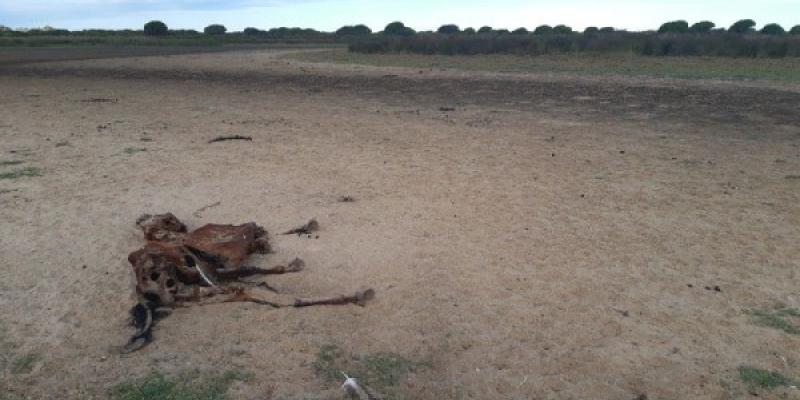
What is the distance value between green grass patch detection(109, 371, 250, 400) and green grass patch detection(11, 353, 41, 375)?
2.00 feet

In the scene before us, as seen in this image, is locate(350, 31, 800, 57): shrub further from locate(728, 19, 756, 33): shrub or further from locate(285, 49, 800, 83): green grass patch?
locate(728, 19, 756, 33): shrub

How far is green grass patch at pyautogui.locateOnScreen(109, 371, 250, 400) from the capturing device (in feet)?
11.0

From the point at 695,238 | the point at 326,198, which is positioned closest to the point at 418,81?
the point at 326,198

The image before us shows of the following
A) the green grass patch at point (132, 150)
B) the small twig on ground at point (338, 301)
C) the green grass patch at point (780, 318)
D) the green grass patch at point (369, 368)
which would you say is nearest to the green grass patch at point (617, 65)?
the green grass patch at point (132, 150)

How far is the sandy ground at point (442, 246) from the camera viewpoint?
12.1ft

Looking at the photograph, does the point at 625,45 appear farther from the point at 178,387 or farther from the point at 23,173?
the point at 178,387

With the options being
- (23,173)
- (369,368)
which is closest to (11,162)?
(23,173)

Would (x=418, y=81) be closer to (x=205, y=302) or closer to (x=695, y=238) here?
(x=695, y=238)

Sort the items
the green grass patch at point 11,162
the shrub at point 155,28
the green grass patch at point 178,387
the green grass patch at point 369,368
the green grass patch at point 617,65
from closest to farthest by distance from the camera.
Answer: the green grass patch at point 178,387
the green grass patch at point 369,368
the green grass patch at point 11,162
the green grass patch at point 617,65
the shrub at point 155,28

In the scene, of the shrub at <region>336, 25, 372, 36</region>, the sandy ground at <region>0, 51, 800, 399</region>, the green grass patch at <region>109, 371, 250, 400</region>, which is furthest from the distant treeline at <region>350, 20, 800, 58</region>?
the shrub at <region>336, 25, 372, 36</region>

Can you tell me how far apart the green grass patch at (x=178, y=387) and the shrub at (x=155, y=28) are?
81508 mm

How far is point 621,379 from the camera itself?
11.6 feet

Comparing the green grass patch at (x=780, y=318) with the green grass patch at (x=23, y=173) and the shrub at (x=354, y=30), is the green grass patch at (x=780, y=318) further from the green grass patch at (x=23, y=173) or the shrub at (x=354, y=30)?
the shrub at (x=354, y=30)

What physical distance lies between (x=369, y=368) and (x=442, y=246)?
198 cm
